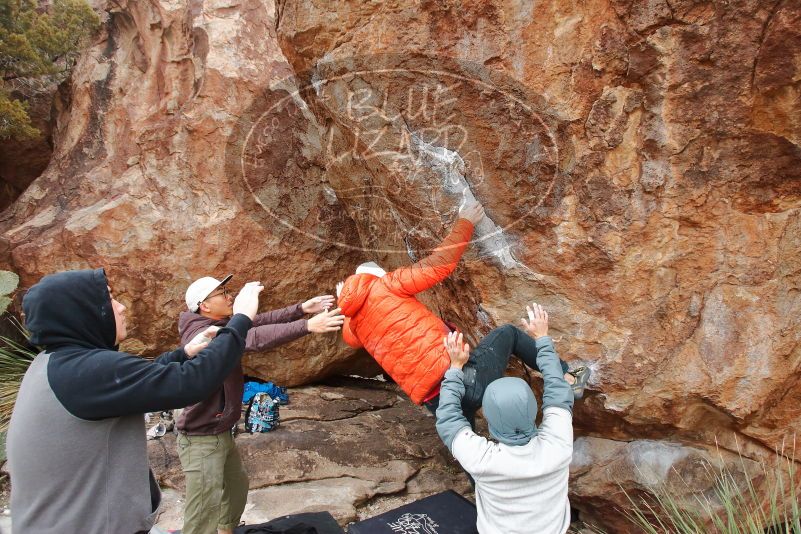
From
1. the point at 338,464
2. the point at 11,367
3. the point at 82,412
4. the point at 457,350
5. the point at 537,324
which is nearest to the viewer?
the point at 82,412

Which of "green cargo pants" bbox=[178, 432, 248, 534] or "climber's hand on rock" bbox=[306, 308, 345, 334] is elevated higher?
"climber's hand on rock" bbox=[306, 308, 345, 334]

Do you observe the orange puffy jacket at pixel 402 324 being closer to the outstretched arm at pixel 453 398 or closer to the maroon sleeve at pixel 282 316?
the outstretched arm at pixel 453 398

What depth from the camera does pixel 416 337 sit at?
2.90 metres

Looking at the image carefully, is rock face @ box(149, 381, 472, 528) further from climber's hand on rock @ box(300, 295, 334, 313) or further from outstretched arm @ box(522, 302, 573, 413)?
outstretched arm @ box(522, 302, 573, 413)

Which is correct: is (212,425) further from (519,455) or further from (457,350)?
(519,455)

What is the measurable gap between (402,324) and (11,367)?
14.1 ft

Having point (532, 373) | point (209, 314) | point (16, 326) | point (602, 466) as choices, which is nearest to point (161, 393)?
point (209, 314)

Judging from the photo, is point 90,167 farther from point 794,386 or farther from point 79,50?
point 794,386

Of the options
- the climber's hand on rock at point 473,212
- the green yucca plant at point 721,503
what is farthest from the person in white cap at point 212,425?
the green yucca plant at point 721,503

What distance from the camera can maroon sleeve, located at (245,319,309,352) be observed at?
9.92ft

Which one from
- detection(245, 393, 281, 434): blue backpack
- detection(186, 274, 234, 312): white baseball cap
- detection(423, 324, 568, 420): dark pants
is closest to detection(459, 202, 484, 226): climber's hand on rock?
detection(423, 324, 568, 420): dark pants

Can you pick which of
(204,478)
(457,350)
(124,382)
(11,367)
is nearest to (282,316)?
(204,478)

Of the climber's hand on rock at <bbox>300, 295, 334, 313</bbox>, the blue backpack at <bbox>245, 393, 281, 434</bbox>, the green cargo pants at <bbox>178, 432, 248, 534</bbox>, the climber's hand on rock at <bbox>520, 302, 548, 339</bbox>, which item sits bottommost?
the blue backpack at <bbox>245, 393, 281, 434</bbox>

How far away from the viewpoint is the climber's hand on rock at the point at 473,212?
3.23m
